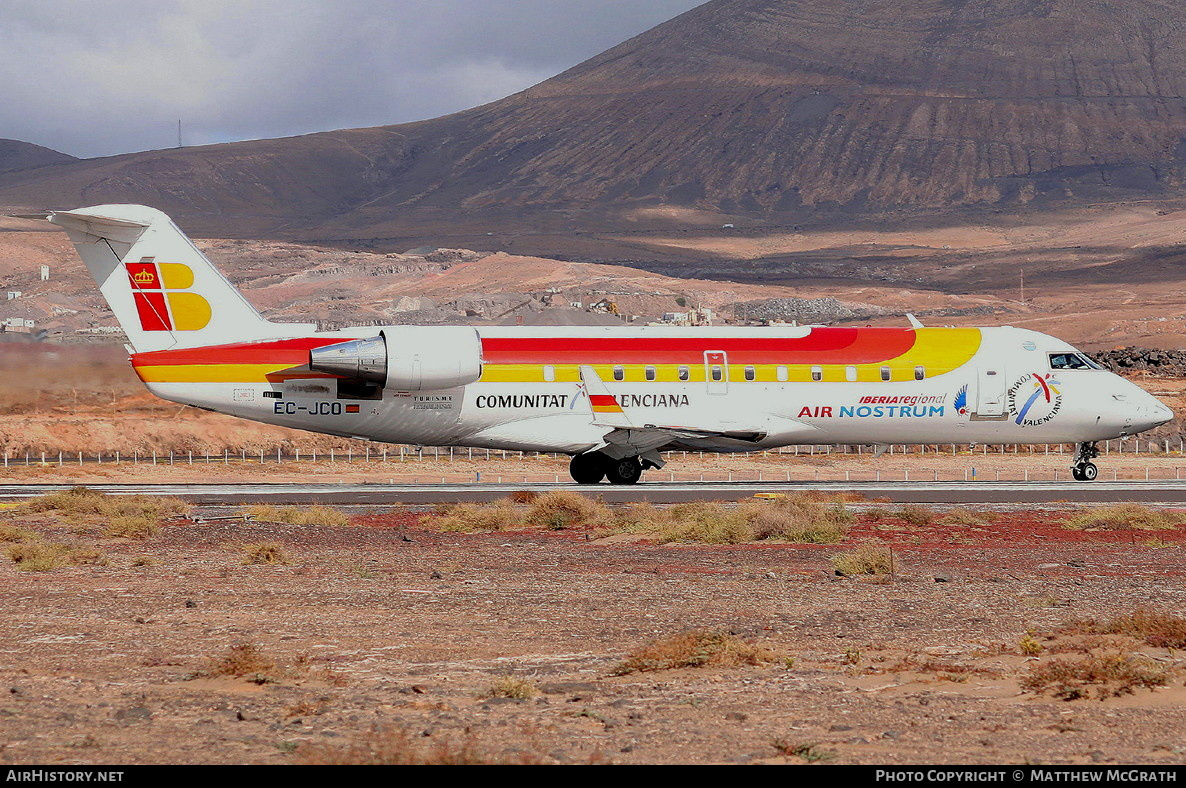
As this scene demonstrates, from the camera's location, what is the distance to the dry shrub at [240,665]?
1101cm

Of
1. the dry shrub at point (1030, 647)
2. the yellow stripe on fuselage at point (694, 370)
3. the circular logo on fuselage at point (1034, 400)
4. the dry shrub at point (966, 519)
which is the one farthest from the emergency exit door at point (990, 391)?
the dry shrub at point (1030, 647)

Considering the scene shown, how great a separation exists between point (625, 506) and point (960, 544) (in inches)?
320

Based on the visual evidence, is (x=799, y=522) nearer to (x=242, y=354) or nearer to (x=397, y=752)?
(x=242, y=354)

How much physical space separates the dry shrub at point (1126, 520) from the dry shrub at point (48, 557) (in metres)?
15.7

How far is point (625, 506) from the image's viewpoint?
28.5 m

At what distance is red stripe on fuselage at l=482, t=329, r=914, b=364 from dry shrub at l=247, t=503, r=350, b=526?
6754 millimetres

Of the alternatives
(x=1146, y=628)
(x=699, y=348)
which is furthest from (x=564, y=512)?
(x=1146, y=628)

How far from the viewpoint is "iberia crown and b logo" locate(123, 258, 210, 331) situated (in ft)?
101

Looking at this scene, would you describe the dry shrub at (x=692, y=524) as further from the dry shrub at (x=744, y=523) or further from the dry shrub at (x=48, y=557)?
the dry shrub at (x=48, y=557)

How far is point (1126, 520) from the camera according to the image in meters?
25.2

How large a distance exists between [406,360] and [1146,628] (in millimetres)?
20613

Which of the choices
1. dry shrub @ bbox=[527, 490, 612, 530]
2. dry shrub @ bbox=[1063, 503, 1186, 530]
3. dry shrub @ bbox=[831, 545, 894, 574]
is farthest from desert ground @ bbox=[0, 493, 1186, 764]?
dry shrub @ bbox=[527, 490, 612, 530]

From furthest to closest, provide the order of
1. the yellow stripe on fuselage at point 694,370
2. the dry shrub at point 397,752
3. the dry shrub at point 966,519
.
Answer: the yellow stripe on fuselage at point 694,370, the dry shrub at point 966,519, the dry shrub at point 397,752
